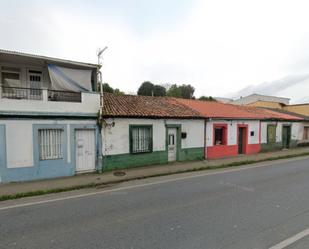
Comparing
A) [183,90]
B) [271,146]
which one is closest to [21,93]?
[271,146]

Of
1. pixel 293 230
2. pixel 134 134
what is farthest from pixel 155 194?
pixel 134 134

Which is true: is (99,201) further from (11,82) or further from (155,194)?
(11,82)

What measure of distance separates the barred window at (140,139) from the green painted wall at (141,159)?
0.32m

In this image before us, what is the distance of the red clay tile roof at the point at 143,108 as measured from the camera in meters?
11.9

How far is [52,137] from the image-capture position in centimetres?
998

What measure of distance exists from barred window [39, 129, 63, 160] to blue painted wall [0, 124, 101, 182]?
0.17 meters

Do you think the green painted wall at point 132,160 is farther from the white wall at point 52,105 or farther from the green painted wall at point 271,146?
the green painted wall at point 271,146

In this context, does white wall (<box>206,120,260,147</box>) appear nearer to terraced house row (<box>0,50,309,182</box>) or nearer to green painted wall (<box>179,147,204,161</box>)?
terraced house row (<box>0,50,309,182</box>)

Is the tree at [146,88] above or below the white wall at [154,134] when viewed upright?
above

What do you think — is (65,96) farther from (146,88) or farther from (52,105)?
(146,88)

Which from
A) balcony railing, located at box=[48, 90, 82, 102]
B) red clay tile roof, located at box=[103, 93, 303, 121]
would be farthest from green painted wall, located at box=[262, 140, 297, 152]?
balcony railing, located at box=[48, 90, 82, 102]

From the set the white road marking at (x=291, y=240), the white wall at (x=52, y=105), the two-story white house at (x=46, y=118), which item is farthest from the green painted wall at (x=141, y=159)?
the white road marking at (x=291, y=240)

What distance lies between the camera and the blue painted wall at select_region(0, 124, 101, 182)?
891 cm

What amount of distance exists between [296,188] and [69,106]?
376 inches
